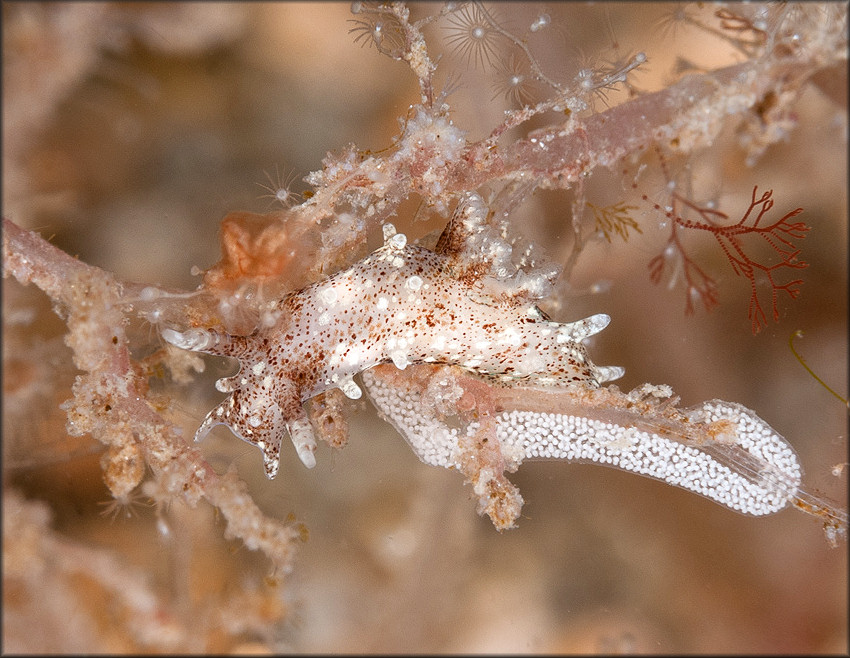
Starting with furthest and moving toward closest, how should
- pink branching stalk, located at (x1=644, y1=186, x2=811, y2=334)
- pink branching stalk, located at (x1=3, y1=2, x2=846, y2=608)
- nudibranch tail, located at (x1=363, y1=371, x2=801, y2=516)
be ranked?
pink branching stalk, located at (x1=644, y1=186, x2=811, y2=334), nudibranch tail, located at (x1=363, y1=371, x2=801, y2=516), pink branching stalk, located at (x1=3, y1=2, x2=846, y2=608)

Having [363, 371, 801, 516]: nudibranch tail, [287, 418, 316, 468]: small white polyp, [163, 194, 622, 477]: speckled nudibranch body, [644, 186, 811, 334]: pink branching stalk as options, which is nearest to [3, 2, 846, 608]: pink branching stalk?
[644, 186, 811, 334]: pink branching stalk

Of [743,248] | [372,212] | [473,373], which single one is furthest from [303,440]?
[743,248]

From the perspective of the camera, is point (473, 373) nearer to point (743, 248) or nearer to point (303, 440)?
point (303, 440)

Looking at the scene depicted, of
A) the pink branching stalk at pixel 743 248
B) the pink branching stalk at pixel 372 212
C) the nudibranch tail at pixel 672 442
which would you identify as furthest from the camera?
the pink branching stalk at pixel 743 248

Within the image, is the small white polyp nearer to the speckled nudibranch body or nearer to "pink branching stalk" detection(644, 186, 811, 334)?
the speckled nudibranch body

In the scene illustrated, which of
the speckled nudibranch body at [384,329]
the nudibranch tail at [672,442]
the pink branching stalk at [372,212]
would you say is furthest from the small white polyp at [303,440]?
the nudibranch tail at [672,442]

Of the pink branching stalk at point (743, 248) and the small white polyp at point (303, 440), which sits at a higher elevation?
the pink branching stalk at point (743, 248)

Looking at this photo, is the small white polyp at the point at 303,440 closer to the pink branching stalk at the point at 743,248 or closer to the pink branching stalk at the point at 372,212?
the pink branching stalk at the point at 372,212

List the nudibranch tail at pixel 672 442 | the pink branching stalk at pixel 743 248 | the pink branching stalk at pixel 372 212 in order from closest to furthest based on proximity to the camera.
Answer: the pink branching stalk at pixel 372 212, the nudibranch tail at pixel 672 442, the pink branching stalk at pixel 743 248
